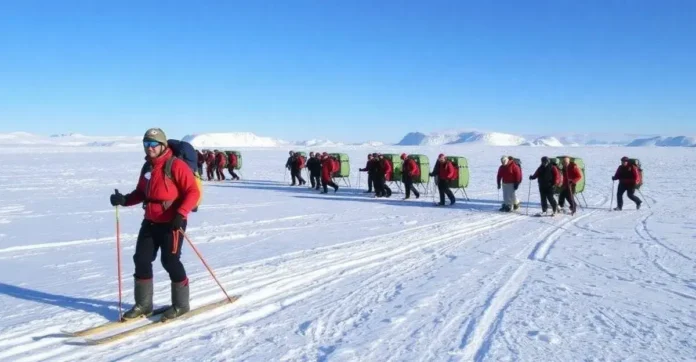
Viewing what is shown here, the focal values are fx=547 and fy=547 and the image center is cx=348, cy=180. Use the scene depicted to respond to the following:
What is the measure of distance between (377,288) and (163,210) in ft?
8.55

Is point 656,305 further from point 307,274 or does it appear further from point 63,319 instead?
point 63,319

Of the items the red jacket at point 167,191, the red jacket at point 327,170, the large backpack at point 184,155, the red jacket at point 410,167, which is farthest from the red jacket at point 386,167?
the red jacket at point 167,191

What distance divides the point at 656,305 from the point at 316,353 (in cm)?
367

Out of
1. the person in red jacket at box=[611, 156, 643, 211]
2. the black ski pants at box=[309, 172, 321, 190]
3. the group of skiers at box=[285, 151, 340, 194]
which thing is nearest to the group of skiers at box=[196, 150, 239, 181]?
the group of skiers at box=[285, 151, 340, 194]

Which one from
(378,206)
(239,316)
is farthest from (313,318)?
(378,206)

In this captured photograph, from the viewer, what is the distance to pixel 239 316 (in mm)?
5059

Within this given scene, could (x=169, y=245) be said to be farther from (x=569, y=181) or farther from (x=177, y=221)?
(x=569, y=181)

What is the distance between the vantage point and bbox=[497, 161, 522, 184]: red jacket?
46.4ft

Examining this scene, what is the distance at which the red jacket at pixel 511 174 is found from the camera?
1415 cm

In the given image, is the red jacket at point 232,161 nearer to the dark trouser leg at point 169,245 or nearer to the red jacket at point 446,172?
the red jacket at point 446,172

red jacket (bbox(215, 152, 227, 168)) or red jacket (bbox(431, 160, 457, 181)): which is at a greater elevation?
red jacket (bbox(215, 152, 227, 168))

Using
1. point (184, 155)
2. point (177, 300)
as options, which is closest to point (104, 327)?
point (177, 300)

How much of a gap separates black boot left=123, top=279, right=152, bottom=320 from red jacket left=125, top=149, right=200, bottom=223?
0.64 metres

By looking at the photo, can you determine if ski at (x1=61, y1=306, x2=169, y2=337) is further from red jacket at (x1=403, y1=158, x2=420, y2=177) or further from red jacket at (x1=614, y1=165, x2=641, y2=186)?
red jacket at (x1=614, y1=165, x2=641, y2=186)
